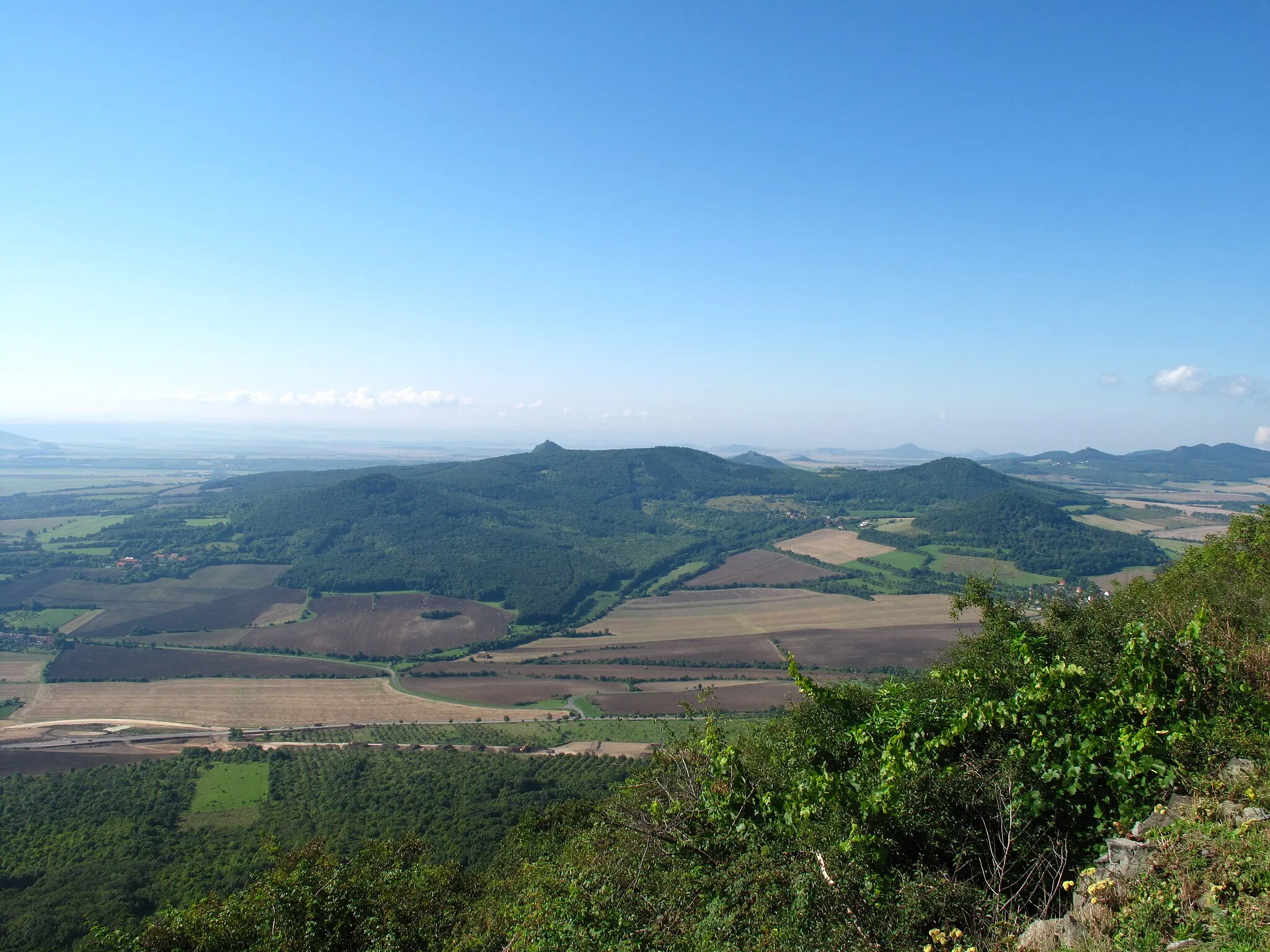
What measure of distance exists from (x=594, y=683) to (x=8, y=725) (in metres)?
42.8

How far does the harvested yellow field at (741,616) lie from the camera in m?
72.5

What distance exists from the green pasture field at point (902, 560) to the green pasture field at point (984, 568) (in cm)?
217

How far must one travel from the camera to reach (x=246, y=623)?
76.3 meters

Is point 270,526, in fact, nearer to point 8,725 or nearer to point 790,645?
point 8,725

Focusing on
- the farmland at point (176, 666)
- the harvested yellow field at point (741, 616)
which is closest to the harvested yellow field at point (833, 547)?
the harvested yellow field at point (741, 616)

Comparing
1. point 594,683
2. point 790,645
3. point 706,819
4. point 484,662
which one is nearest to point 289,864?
point 706,819

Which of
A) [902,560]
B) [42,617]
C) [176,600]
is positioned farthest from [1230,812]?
[902,560]

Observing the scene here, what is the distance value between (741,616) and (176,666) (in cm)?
5921

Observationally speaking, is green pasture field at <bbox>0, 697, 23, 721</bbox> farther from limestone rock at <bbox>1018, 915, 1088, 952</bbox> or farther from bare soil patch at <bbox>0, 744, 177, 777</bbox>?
limestone rock at <bbox>1018, 915, 1088, 952</bbox>

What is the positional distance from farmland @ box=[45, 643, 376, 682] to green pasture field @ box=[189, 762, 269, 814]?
20258mm

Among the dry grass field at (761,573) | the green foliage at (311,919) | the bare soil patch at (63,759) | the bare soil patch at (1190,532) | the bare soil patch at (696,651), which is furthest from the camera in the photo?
the bare soil patch at (1190,532)

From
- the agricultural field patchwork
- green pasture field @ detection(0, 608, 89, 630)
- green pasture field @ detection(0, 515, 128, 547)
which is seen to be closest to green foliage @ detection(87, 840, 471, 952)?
the agricultural field patchwork

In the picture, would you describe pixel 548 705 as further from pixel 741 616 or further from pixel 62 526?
pixel 62 526

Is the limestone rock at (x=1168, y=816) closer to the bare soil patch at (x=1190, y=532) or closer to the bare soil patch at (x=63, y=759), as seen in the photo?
the bare soil patch at (x=63, y=759)
